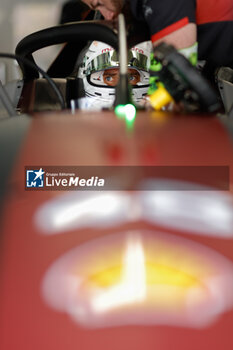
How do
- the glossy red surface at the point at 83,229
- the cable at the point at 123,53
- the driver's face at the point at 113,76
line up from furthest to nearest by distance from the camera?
the driver's face at the point at 113,76
the cable at the point at 123,53
the glossy red surface at the point at 83,229

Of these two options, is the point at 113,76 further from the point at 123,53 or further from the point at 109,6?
the point at 123,53

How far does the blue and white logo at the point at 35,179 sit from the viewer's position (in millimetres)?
521

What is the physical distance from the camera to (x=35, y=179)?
0.52m

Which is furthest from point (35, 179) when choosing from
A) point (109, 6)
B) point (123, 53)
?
point (109, 6)

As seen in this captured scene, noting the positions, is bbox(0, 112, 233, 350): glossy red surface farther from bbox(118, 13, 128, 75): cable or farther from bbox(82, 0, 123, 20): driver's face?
bbox(82, 0, 123, 20): driver's face

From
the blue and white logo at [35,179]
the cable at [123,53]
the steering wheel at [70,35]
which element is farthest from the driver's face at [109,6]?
the blue and white logo at [35,179]

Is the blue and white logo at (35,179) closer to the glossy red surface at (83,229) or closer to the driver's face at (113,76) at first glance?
the glossy red surface at (83,229)

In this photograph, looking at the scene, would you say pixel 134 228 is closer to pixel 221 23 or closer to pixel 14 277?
pixel 14 277

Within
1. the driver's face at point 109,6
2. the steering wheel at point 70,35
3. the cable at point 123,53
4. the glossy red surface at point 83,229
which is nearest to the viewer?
the glossy red surface at point 83,229

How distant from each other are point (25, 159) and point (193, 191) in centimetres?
20

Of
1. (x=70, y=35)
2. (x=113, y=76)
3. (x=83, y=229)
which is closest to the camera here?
(x=83, y=229)

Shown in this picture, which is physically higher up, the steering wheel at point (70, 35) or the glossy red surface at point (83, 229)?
the steering wheel at point (70, 35)

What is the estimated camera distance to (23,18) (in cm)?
247

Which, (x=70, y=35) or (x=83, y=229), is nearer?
(x=83, y=229)
